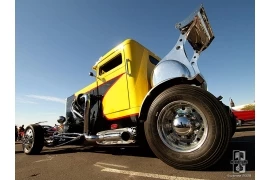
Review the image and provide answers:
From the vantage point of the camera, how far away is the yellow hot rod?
7.87 ft

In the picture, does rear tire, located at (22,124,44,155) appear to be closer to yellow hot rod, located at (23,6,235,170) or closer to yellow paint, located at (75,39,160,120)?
yellow hot rod, located at (23,6,235,170)

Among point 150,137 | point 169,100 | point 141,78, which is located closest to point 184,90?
point 169,100

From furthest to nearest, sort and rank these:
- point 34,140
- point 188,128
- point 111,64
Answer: point 34,140 → point 111,64 → point 188,128

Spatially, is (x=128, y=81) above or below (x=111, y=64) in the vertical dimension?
below

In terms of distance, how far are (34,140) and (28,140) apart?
0.38 m

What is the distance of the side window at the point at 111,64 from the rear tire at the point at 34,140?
2.42m

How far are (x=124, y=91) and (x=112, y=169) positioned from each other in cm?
144

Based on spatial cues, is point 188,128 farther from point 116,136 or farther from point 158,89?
point 116,136

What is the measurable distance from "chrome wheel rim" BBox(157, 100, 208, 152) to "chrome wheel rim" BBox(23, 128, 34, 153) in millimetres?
4076

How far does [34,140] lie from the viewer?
5.09 meters

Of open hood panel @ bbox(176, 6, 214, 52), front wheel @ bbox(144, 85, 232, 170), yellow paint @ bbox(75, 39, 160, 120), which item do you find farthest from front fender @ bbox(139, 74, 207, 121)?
open hood panel @ bbox(176, 6, 214, 52)

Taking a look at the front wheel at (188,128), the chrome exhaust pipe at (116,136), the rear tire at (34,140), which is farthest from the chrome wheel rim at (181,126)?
the rear tire at (34,140)

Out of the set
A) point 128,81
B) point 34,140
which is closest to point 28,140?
point 34,140
